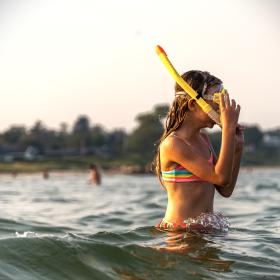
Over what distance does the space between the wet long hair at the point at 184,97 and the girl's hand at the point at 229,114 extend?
0.43 metres

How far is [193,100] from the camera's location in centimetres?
494

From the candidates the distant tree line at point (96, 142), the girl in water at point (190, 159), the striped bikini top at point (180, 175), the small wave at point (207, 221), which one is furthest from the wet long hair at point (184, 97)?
the distant tree line at point (96, 142)

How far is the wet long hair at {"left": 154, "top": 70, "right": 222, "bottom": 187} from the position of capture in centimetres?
490

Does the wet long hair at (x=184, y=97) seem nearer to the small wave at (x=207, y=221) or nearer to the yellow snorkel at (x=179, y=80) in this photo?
the yellow snorkel at (x=179, y=80)

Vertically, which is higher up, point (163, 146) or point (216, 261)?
point (163, 146)

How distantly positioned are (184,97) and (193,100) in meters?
0.09

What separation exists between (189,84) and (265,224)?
3.47 m

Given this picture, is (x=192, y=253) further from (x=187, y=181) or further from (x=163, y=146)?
(x=163, y=146)

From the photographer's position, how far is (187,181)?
4.97 m

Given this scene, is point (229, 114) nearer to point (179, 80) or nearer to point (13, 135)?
point (179, 80)

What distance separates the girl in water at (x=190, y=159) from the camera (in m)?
4.87

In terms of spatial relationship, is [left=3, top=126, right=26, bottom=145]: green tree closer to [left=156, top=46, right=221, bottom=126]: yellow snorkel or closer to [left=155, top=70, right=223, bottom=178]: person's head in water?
[left=155, top=70, right=223, bottom=178]: person's head in water

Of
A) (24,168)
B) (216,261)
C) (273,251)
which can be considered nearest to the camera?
(216,261)

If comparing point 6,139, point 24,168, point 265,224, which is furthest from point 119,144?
Answer: point 265,224
